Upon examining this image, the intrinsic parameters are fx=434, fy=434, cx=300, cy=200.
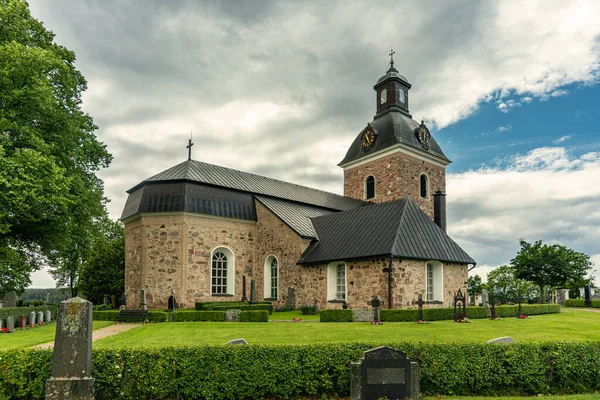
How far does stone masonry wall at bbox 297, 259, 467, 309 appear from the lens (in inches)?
741

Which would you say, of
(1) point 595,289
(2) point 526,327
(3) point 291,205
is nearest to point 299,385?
(2) point 526,327

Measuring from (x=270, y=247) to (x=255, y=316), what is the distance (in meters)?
7.73

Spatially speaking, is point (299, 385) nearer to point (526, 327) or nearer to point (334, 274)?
point (526, 327)

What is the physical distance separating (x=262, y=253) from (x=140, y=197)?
24.0 feet

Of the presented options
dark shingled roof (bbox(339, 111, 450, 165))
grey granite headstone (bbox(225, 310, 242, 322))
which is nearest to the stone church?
grey granite headstone (bbox(225, 310, 242, 322))

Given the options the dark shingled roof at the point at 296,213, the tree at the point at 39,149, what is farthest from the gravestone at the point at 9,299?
the dark shingled roof at the point at 296,213

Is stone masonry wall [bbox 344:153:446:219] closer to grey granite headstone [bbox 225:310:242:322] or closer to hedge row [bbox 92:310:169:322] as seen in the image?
grey granite headstone [bbox 225:310:242:322]

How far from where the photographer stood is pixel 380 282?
19.0m

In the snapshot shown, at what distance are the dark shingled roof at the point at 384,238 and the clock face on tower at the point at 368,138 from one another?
11993mm

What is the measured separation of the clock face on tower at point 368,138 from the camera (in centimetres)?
3450

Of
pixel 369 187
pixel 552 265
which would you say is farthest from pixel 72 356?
pixel 552 265

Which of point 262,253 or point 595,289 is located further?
point 595,289

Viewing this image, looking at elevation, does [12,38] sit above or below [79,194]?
above

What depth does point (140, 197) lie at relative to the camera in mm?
23344
